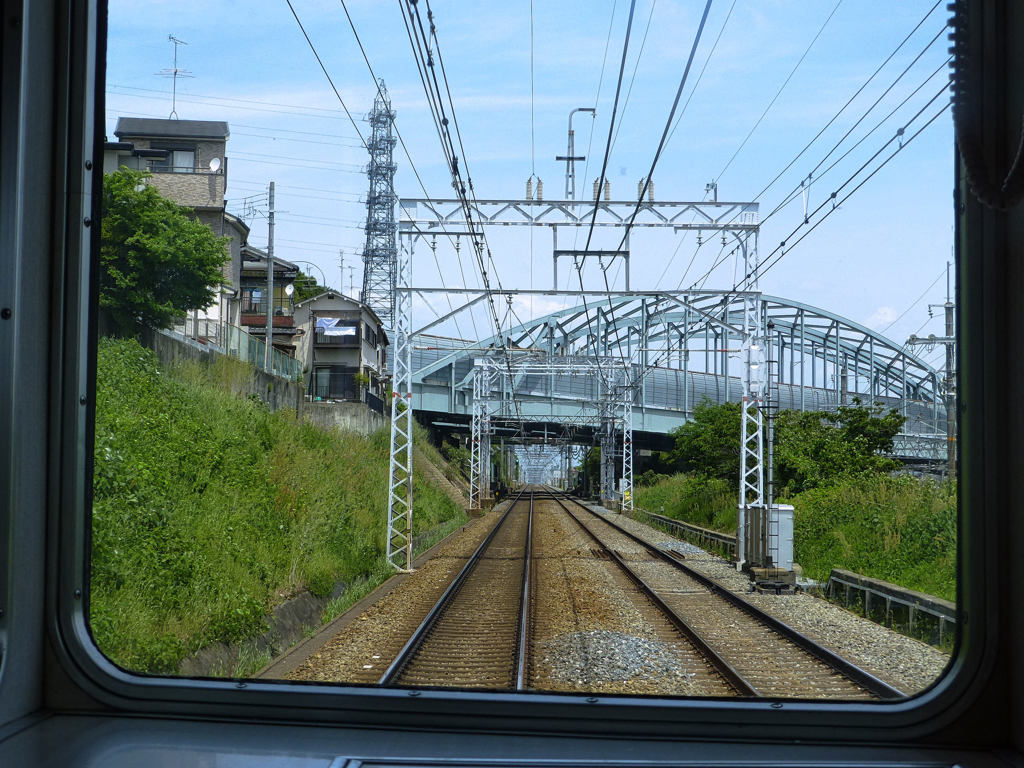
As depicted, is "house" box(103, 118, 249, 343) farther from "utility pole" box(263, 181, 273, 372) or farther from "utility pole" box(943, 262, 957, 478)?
"utility pole" box(943, 262, 957, 478)

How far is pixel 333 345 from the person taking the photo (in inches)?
1237

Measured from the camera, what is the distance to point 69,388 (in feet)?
7.99

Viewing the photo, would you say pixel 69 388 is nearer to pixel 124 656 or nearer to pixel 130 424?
pixel 124 656

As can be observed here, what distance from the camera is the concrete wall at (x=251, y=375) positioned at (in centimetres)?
1224

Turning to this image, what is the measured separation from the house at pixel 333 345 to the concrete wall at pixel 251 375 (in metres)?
11.6

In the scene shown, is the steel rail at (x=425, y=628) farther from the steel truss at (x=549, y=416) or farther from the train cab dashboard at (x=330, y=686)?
the steel truss at (x=549, y=416)

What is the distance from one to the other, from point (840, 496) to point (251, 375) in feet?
31.7

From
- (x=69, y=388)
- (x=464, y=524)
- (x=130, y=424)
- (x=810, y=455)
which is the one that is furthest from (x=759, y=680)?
(x=464, y=524)

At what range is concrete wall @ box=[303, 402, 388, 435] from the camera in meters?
22.4

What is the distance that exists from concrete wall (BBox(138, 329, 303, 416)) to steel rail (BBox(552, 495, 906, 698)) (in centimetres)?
768

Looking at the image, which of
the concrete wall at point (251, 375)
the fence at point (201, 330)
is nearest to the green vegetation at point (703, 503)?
the concrete wall at point (251, 375)

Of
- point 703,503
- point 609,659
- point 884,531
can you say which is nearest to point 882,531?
point 884,531

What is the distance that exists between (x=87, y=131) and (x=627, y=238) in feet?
31.5

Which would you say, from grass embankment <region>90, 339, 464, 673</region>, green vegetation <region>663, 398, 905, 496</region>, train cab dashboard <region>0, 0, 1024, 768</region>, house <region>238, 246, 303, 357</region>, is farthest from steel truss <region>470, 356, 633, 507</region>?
train cab dashboard <region>0, 0, 1024, 768</region>
